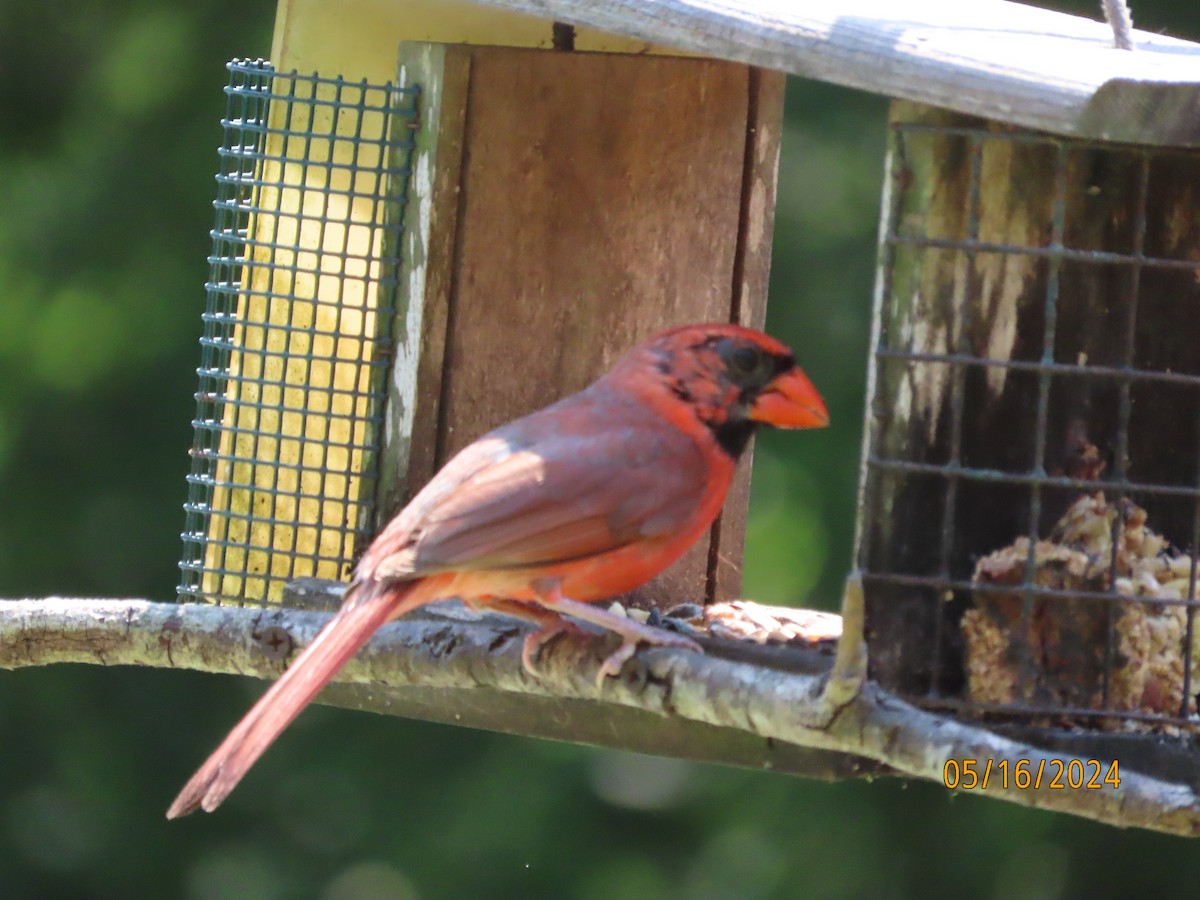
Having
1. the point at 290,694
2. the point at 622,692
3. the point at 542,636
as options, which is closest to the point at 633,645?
the point at 622,692

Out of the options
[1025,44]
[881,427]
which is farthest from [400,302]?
[1025,44]

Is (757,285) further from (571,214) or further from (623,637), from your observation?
(623,637)

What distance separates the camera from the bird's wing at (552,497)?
3365 millimetres

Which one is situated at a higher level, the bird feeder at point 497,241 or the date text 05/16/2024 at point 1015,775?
the bird feeder at point 497,241

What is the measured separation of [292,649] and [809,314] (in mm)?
3833

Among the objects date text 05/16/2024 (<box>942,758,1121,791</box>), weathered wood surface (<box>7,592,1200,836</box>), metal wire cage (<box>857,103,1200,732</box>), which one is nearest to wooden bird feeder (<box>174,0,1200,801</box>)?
metal wire cage (<box>857,103,1200,732</box>)

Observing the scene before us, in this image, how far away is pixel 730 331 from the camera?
3789mm

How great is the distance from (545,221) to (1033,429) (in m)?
1.28

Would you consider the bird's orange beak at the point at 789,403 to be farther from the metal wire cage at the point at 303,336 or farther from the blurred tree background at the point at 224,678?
the blurred tree background at the point at 224,678

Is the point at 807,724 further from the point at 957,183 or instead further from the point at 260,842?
the point at 260,842

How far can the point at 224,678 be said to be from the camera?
717cm

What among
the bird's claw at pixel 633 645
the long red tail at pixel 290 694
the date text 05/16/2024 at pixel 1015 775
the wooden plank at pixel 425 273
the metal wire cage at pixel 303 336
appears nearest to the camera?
the date text 05/16/2024 at pixel 1015 775

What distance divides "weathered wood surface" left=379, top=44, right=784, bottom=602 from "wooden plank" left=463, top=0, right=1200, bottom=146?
59 cm

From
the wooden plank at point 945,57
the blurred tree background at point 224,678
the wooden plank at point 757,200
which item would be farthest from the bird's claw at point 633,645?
the blurred tree background at point 224,678
